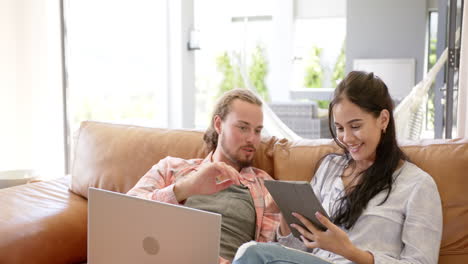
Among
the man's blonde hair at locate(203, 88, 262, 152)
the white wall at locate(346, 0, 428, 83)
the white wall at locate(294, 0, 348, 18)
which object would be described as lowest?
the man's blonde hair at locate(203, 88, 262, 152)

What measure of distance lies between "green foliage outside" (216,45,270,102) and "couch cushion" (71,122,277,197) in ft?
28.3

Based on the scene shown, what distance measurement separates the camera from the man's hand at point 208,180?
173 cm

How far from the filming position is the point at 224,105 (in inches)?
83.7

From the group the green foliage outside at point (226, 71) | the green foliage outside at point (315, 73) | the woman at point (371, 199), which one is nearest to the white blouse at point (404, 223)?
the woman at point (371, 199)

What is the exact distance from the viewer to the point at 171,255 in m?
1.30

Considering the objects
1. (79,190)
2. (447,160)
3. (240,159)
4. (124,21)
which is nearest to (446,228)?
(447,160)

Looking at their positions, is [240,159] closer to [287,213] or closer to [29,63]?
[287,213]

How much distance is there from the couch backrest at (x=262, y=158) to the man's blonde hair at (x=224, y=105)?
5 cm

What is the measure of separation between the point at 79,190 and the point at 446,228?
1516mm

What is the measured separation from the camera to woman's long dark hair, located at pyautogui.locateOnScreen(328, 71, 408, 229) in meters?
1.66

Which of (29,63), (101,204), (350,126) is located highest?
(29,63)

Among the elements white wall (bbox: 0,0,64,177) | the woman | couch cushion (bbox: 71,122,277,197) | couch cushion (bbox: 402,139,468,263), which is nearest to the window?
white wall (bbox: 0,0,64,177)

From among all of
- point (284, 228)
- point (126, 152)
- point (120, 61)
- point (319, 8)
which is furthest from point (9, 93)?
point (319, 8)

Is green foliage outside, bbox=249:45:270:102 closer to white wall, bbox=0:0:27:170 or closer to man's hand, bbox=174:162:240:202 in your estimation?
white wall, bbox=0:0:27:170
